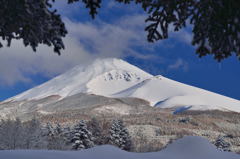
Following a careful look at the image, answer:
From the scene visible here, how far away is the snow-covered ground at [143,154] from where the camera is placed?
5.49 meters

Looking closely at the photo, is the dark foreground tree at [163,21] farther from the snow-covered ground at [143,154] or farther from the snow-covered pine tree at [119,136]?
the snow-covered pine tree at [119,136]

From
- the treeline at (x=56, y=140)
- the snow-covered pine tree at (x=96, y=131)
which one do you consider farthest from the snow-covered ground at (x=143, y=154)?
the snow-covered pine tree at (x=96, y=131)

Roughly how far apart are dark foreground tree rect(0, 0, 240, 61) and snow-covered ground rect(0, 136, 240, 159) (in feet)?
6.86

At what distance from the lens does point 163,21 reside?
509 centimetres

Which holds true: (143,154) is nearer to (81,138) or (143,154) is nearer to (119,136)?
(81,138)

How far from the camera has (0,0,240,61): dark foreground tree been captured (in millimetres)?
4098

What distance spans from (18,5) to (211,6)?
8.66ft

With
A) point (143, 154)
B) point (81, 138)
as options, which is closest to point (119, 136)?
point (81, 138)

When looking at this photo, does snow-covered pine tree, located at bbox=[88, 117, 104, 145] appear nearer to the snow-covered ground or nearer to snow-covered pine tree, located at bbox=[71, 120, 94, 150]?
snow-covered pine tree, located at bbox=[71, 120, 94, 150]

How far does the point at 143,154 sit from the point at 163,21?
305cm

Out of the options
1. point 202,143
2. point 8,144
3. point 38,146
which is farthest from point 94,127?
point 202,143

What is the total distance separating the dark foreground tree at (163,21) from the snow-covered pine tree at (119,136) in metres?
38.4

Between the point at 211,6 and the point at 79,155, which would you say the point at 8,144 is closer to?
the point at 79,155

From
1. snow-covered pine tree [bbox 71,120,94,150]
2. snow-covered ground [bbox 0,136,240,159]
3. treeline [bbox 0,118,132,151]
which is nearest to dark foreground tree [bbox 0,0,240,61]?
snow-covered ground [bbox 0,136,240,159]
